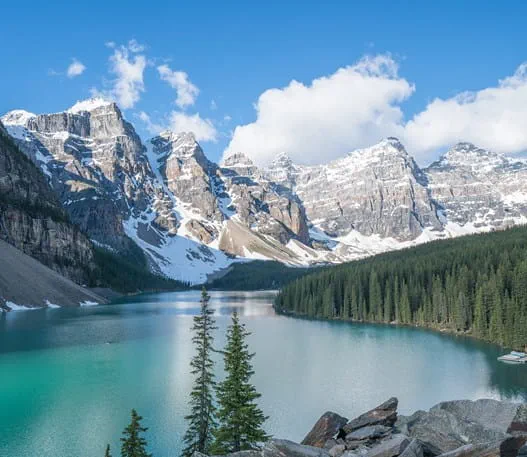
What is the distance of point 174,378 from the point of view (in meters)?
49.4

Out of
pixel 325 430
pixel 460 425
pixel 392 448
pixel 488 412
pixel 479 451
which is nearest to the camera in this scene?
pixel 479 451

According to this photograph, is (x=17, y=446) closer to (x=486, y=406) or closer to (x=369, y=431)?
(x=369, y=431)

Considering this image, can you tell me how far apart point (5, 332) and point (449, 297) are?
73927 mm

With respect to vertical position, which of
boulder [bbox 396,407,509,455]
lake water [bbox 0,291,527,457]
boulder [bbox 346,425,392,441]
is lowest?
lake water [bbox 0,291,527,457]

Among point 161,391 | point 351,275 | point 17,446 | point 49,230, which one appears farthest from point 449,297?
point 49,230

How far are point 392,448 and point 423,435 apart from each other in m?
2.29

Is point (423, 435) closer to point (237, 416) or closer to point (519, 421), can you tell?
point (519, 421)

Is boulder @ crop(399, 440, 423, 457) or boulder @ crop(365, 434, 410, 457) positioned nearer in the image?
boulder @ crop(399, 440, 423, 457)

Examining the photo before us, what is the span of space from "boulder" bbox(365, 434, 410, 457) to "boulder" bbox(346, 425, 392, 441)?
220 centimetres

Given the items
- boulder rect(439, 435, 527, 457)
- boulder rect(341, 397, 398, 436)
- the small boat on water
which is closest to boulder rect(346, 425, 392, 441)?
boulder rect(341, 397, 398, 436)

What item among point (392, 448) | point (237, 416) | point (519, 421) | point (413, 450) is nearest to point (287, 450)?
point (392, 448)

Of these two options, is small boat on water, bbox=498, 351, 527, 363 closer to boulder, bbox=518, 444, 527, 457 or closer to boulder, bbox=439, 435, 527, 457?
boulder, bbox=518, 444, 527, 457

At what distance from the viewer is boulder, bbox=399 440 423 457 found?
→ 12.0 meters

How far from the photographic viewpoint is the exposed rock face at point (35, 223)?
164 meters
